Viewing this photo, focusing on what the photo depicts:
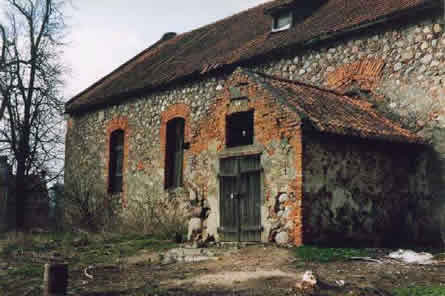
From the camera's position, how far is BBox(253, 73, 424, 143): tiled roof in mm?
9336

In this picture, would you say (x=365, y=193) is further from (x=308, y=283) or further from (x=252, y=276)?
(x=308, y=283)

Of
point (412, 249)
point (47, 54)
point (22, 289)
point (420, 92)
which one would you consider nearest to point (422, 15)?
point (420, 92)

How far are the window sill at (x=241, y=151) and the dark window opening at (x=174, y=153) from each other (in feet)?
15.5

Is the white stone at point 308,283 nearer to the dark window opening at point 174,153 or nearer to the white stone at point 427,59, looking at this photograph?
the white stone at point 427,59

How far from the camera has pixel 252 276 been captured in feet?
23.4

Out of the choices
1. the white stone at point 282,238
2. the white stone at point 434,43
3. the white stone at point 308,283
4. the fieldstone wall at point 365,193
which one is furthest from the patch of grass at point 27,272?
the white stone at point 434,43

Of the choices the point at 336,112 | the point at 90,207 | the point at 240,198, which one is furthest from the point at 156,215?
the point at 336,112

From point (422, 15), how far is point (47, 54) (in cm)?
1395

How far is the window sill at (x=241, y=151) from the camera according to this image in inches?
391

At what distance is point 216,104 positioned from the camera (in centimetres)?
1101

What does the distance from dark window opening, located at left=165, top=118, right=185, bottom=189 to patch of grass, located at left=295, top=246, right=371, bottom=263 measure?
23.0 ft

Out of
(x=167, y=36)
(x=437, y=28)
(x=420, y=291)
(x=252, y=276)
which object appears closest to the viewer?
(x=420, y=291)

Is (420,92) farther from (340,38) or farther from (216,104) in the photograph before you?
(216,104)

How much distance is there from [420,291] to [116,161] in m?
13.3
